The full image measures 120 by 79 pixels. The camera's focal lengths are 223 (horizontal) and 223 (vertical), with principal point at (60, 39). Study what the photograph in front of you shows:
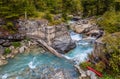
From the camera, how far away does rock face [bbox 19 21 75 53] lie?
3775 centimetres

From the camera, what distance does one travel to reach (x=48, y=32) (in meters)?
37.8

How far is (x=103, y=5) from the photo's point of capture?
2319 inches

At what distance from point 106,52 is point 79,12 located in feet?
158

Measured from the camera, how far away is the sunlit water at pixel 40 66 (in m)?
28.1

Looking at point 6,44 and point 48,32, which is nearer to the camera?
point 6,44

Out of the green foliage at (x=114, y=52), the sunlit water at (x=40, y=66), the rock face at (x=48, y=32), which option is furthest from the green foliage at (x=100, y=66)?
the rock face at (x=48, y=32)

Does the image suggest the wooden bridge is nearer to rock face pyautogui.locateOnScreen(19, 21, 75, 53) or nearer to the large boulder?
rock face pyautogui.locateOnScreen(19, 21, 75, 53)

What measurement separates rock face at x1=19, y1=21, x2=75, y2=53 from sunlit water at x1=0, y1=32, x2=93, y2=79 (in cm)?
201

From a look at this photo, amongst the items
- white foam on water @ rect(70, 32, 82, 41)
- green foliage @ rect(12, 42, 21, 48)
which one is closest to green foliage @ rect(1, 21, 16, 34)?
green foliage @ rect(12, 42, 21, 48)

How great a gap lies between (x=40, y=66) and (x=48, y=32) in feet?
28.0

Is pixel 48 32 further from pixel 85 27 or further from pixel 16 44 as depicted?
pixel 85 27

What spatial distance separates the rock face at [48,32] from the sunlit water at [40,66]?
2011 mm

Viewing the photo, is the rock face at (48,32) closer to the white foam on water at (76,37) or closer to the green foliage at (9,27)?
the green foliage at (9,27)

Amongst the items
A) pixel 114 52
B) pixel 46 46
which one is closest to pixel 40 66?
pixel 46 46
